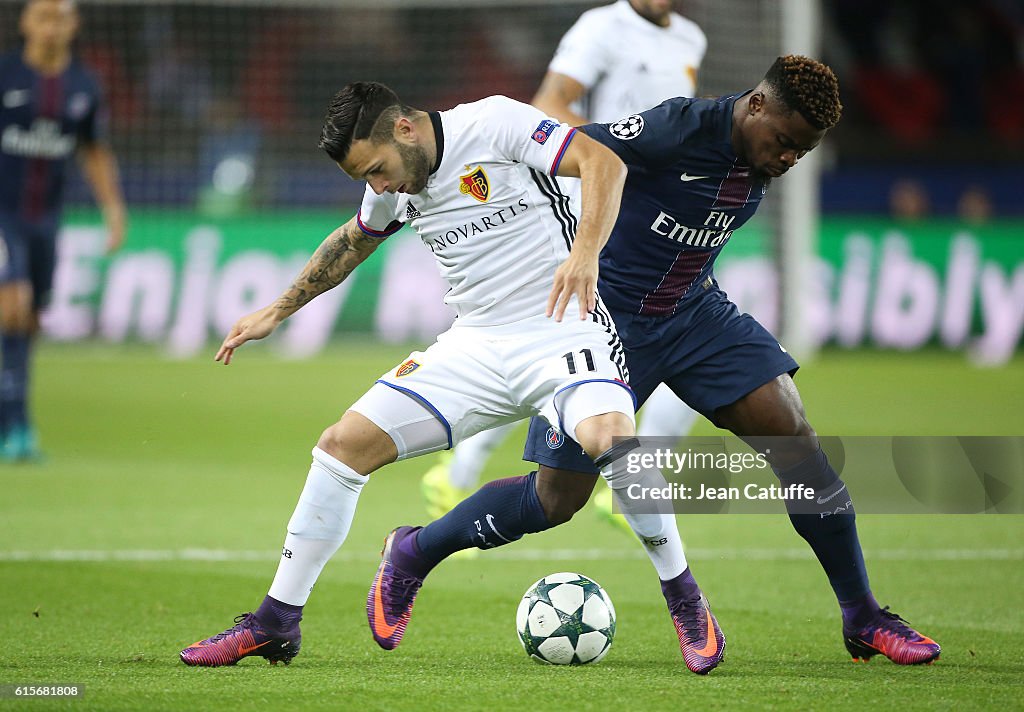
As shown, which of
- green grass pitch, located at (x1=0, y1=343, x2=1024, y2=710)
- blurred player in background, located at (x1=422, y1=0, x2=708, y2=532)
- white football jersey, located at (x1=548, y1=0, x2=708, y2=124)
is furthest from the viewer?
white football jersey, located at (x1=548, y1=0, x2=708, y2=124)

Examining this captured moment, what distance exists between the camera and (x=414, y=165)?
453 centimetres

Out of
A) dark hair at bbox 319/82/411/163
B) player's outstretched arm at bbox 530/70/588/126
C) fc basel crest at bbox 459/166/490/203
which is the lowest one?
player's outstretched arm at bbox 530/70/588/126

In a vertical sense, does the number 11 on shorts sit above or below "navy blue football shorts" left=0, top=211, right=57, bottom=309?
above

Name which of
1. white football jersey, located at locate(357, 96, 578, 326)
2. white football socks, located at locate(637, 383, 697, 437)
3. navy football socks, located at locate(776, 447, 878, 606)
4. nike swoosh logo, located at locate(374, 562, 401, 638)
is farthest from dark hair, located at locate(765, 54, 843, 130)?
white football socks, located at locate(637, 383, 697, 437)

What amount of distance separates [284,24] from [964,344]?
10.3 meters

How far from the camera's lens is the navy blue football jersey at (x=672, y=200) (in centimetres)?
477

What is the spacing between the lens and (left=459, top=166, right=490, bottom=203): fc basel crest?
462cm

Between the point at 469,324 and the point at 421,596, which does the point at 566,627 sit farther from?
the point at 421,596

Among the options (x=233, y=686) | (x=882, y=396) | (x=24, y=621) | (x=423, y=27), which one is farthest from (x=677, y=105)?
(x=423, y=27)

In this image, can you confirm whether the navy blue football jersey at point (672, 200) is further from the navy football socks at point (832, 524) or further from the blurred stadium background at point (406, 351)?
the blurred stadium background at point (406, 351)

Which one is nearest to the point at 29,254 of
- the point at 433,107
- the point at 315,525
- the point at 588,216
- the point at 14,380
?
the point at 14,380

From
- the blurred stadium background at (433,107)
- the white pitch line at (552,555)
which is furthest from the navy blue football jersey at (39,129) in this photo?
the blurred stadium background at (433,107)

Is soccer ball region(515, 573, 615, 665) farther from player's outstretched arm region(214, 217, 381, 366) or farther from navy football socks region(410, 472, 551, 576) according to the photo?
player's outstretched arm region(214, 217, 381, 366)

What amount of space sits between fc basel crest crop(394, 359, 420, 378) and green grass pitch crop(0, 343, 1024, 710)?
0.91 metres
